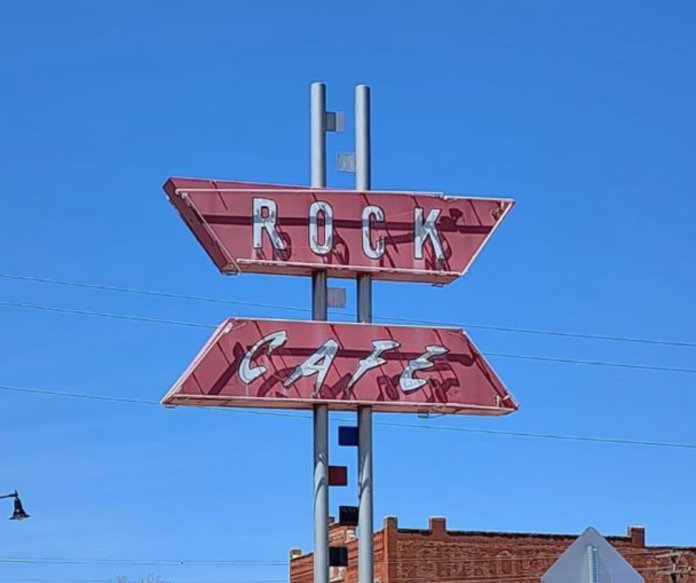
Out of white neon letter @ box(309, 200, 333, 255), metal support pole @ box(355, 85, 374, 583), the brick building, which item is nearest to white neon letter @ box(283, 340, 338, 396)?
metal support pole @ box(355, 85, 374, 583)

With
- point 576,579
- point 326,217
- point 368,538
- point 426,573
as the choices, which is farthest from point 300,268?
point 426,573

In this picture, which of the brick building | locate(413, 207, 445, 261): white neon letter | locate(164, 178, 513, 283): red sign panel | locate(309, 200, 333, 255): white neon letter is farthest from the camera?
the brick building

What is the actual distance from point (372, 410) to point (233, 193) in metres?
3.47

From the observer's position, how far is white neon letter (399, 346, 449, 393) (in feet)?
69.3

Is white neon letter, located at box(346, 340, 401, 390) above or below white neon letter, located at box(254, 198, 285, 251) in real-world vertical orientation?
below

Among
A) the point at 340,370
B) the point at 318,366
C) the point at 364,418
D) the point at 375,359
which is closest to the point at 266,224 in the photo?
the point at 318,366

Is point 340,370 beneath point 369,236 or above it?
beneath

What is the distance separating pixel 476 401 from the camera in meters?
21.3

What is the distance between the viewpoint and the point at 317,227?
21156mm

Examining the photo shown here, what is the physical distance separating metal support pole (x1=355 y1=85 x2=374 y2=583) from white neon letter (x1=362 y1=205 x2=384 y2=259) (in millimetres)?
328

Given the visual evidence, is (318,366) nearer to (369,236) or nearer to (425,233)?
(369,236)

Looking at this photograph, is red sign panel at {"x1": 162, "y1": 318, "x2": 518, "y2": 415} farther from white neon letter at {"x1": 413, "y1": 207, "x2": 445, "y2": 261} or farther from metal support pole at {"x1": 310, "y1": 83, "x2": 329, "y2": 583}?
white neon letter at {"x1": 413, "y1": 207, "x2": 445, "y2": 261}

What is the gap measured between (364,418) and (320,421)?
0.63 metres

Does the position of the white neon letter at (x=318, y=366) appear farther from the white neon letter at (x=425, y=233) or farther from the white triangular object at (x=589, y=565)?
the white triangular object at (x=589, y=565)
